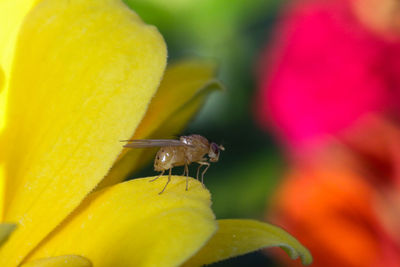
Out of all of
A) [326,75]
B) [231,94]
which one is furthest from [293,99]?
[231,94]

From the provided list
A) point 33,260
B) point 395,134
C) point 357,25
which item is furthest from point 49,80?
point 357,25

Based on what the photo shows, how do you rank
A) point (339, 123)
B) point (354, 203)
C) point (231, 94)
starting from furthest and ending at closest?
point (231, 94), point (339, 123), point (354, 203)

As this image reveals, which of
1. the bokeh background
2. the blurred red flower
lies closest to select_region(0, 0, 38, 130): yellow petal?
the bokeh background

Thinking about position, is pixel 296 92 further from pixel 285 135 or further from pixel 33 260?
pixel 33 260

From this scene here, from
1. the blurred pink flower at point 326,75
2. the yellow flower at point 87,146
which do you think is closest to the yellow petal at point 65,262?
the yellow flower at point 87,146

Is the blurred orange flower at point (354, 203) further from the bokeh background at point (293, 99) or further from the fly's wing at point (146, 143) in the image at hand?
the fly's wing at point (146, 143)

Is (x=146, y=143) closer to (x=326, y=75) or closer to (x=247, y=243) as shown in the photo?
(x=247, y=243)
